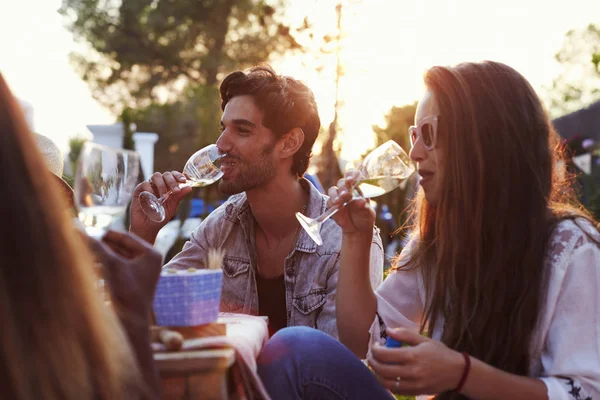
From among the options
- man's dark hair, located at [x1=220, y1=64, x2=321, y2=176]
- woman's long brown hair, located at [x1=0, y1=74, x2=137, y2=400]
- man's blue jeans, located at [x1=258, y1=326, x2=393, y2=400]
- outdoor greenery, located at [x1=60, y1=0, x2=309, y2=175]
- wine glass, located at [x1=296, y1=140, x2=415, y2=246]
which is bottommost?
man's blue jeans, located at [x1=258, y1=326, x2=393, y2=400]

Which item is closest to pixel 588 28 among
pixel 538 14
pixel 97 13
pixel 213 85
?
pixel 213 85

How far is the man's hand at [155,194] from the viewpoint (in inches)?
131

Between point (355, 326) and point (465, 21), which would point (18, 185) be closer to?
point (355, 326)

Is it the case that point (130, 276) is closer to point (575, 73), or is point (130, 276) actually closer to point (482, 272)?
point (482, 272)

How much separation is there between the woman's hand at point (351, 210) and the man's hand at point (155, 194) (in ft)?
3.71

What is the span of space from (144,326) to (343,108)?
8792 mm

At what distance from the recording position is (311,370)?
2.08 meters

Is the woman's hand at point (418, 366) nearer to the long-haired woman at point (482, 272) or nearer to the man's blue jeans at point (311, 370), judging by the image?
the long-haired woman at point (482, 272)

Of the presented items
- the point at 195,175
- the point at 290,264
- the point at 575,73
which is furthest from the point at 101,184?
the point at 575,73

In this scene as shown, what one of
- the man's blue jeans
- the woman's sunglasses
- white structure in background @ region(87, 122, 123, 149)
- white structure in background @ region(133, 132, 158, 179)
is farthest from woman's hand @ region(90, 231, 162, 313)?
white structure in background @ region(87, 122, 123, 149)

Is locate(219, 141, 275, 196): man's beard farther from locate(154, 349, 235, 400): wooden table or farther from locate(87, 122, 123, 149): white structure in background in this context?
locate(87, 122, 123, 149): white structure in background

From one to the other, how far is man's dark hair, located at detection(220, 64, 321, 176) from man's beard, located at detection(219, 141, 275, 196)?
7.7 inches

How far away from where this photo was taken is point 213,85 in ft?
81.1

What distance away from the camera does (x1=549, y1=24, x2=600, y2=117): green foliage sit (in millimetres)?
41031
